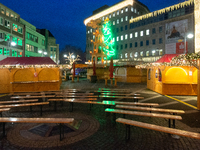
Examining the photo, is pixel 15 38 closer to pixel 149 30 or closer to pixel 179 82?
pixel 179 82

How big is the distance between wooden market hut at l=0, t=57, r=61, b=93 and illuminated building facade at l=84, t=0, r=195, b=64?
20.9 meters

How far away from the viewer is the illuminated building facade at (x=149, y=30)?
40.3 meters

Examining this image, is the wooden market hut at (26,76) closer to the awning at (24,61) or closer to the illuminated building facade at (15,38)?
the awning at (24,61)

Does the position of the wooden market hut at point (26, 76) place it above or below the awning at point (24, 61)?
below

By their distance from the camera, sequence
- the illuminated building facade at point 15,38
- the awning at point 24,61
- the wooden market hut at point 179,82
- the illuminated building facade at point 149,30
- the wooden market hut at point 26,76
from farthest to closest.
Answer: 1. the illuminated building facade at point 149,30
2. the illuminated building facade at point 15,38
3. the awning at point 24,61
4. the wooden market hut at point 26,76
5. the wooden market hut at point 179,82

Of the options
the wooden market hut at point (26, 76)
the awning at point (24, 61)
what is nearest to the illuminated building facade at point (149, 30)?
the awning at point (24, 61)

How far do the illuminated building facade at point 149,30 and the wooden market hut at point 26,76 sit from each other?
20.9 metres

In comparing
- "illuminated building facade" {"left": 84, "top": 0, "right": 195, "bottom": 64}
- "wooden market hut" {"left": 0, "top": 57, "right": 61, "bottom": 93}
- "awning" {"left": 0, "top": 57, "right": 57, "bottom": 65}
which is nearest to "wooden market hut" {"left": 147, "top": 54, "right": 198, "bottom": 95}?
"wooden market hut" {"left": 0, "top": 57, "right": 61, "bottom": 93}

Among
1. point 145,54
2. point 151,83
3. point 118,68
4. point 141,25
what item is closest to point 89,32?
point 141,25

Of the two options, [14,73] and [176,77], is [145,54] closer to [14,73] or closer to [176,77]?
[176,77]

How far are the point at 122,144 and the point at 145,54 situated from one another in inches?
1999

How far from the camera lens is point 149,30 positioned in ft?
162

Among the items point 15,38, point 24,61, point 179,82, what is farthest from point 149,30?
point 24,61

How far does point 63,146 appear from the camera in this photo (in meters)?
3.99
